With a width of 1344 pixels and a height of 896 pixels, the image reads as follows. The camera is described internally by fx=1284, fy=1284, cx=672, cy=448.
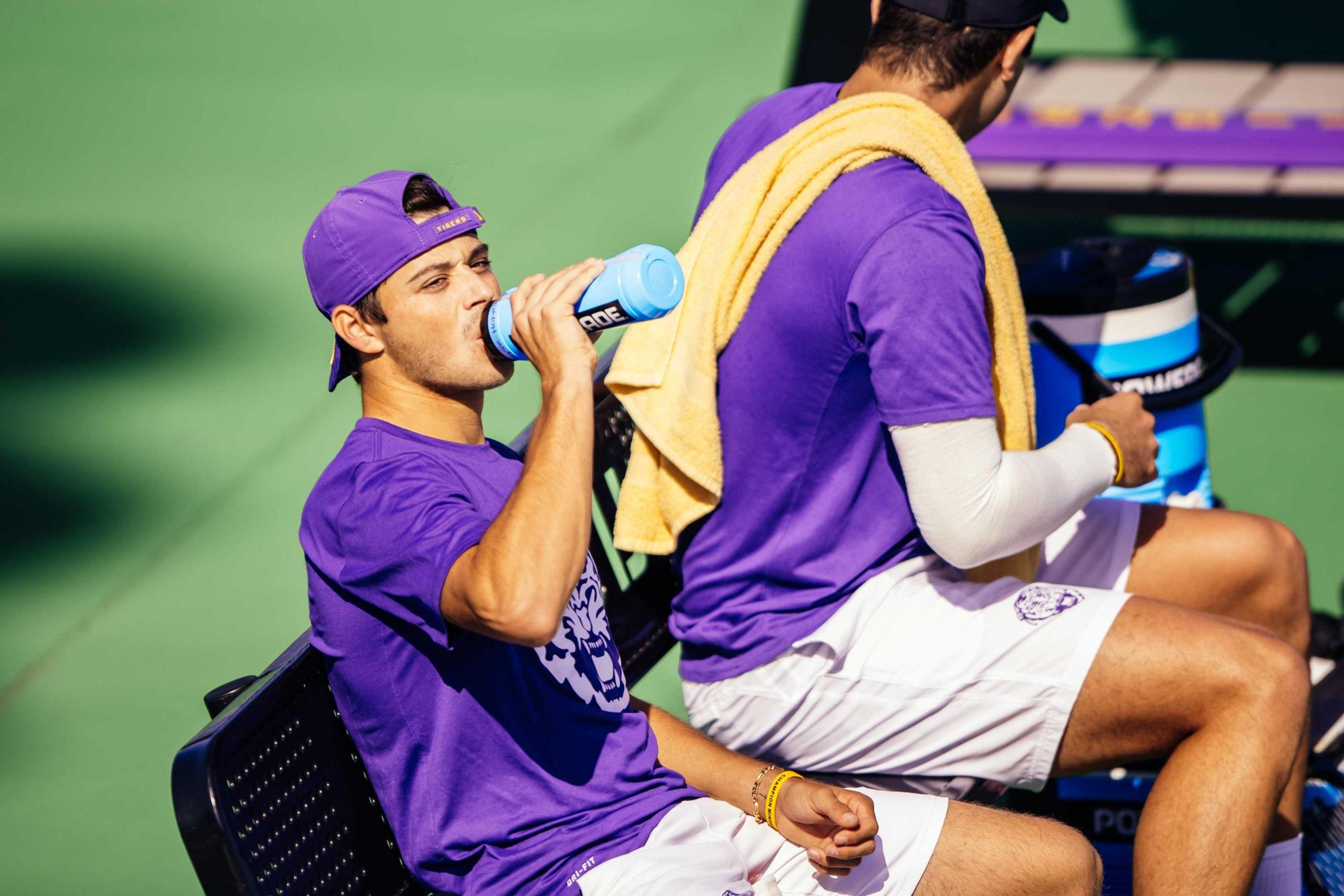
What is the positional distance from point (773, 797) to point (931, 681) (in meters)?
0.33

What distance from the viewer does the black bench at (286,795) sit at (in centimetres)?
153

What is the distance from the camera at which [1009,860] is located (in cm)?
184

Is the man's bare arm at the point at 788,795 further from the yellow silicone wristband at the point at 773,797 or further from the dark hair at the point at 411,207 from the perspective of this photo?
the dark hair at the point at 411,207

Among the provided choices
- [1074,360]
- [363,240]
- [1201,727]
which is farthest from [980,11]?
[1201,727]

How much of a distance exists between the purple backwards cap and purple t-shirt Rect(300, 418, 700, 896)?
0.23 meters

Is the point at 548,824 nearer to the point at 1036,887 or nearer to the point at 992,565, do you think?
the point at 1036,887

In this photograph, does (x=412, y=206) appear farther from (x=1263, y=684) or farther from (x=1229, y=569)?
(x=1229, y=569)

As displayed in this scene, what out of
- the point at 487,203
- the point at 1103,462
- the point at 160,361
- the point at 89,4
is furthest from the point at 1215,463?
the point at 89,4

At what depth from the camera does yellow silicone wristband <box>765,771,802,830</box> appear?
1.92 metres

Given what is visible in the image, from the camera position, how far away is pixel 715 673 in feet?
7.21

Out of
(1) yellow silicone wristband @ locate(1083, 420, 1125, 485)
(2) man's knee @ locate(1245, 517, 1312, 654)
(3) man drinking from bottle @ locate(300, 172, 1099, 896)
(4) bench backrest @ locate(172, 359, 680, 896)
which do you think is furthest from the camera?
(2) man's knee @ locate(1245, 517, 1312, 654)

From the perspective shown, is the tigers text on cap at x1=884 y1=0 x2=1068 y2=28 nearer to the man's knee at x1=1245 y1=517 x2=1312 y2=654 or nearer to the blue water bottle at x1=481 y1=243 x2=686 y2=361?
the blue water bottle at x1=481 y1=243 x2=686 y2=361

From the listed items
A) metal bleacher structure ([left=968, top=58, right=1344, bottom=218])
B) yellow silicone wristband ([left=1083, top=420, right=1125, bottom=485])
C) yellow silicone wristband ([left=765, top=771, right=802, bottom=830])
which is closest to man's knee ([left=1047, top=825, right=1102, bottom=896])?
yellow silicone wristband ([left=765, top=771, right=802, bottom=830])

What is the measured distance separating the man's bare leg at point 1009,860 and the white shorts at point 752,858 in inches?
1.1
